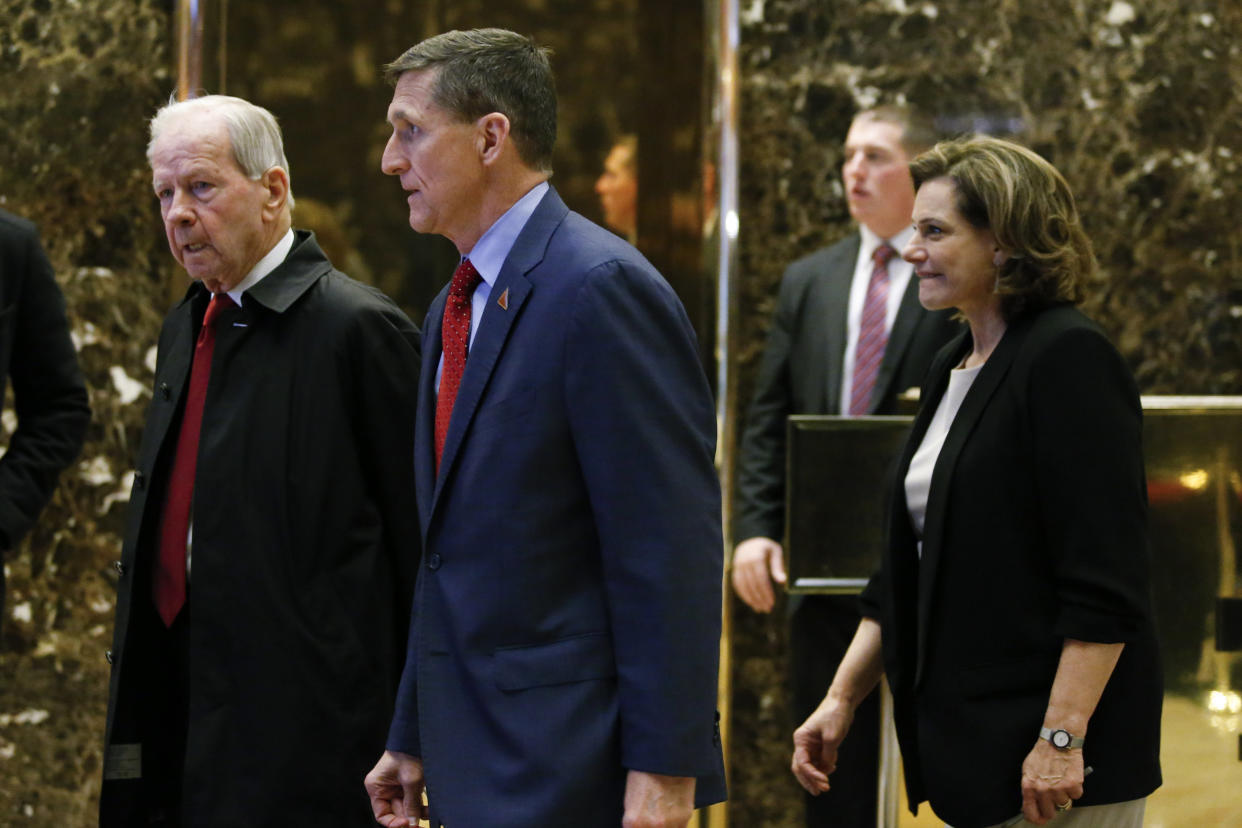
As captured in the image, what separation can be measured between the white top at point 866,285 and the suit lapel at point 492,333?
2.03 metres

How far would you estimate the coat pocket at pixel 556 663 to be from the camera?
6.22 feet

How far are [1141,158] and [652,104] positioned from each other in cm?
154

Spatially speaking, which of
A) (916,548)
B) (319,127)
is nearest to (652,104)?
(319,127)

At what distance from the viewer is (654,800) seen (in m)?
1.84

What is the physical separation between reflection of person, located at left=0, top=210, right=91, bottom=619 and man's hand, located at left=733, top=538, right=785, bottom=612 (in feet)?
5.94

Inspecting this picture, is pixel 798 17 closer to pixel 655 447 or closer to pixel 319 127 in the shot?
pixel 319 127

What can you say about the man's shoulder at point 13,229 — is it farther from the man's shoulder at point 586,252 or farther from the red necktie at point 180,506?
the man's shoulder at point 586,252

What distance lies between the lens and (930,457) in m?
2.47

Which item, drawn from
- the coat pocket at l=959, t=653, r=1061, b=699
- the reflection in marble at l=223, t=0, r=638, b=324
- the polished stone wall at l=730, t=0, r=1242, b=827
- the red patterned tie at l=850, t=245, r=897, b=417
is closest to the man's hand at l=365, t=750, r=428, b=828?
the coat pocket at l=959, t=653, r=1061, b=699

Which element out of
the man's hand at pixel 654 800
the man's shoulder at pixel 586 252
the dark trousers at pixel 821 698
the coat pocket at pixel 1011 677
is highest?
the man's shoulder at pixel 586 252

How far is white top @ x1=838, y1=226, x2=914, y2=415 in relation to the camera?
3.91 m

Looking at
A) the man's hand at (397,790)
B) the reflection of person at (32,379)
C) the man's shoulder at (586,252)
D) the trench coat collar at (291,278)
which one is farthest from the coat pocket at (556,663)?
the reflection of person at (32,379)

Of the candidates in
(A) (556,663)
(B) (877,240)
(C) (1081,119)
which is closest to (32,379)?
(A) (556,663)

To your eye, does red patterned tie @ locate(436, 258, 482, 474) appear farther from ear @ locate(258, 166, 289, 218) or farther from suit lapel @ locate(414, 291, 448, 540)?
ear @ locate(258, 166, 289, 218)
